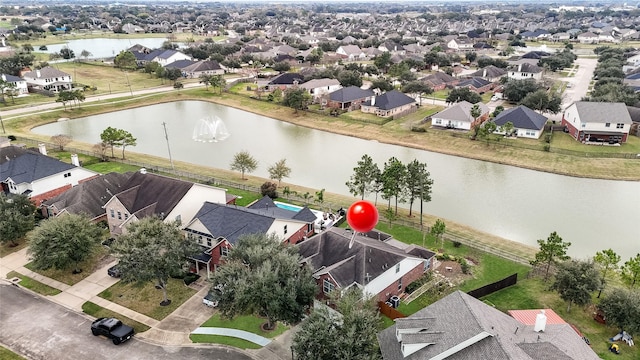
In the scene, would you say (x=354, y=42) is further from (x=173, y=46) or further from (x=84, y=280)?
(x=84, y=280)

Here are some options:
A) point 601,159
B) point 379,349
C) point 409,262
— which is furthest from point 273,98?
point 379,349

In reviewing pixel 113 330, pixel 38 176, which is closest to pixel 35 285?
pixel 113 330

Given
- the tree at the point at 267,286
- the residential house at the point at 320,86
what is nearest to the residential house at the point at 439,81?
the residential house at the point at 320,86

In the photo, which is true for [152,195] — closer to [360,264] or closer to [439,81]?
[360,264]

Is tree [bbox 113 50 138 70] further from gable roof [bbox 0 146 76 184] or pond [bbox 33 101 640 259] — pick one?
gable roof [bbox 0 146 76 184]

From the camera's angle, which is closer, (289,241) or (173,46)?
(289,241)

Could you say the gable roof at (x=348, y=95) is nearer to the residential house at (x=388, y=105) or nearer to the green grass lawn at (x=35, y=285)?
the residential house at (x=388, y=105)
